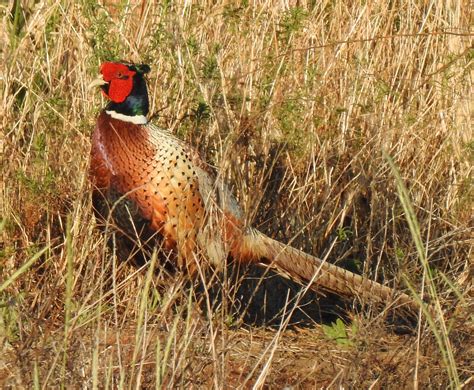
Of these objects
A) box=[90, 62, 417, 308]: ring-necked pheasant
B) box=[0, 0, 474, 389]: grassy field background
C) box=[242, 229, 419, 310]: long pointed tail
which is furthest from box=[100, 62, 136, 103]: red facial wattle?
box=[242, 229, 419, 310]: long pointed tail

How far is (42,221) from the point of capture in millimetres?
4453

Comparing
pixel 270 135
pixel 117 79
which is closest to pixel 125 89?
pixel 117 79

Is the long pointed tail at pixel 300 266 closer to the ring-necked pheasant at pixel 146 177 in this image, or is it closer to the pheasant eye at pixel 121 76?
the ring-necked pheasant at pixel 146 177

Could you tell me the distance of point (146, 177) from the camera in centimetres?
434

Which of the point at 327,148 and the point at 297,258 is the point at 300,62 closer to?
the point at 327,148

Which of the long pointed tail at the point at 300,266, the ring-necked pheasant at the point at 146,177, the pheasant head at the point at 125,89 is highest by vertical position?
the pheasant head at the point at 125,89

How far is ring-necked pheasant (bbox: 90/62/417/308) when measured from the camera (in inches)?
169

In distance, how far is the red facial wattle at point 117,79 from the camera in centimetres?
430

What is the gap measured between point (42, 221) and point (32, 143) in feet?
1.08

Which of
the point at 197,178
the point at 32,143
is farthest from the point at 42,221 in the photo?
the point at 197,178

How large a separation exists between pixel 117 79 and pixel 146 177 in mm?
418

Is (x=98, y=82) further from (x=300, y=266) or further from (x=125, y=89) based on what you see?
(x=300, y=266)

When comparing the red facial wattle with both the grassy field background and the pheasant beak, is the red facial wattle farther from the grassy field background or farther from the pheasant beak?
the grassy field background

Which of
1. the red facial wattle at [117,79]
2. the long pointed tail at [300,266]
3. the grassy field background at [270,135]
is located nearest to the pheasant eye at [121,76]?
the red facial wattle at [117,79]
